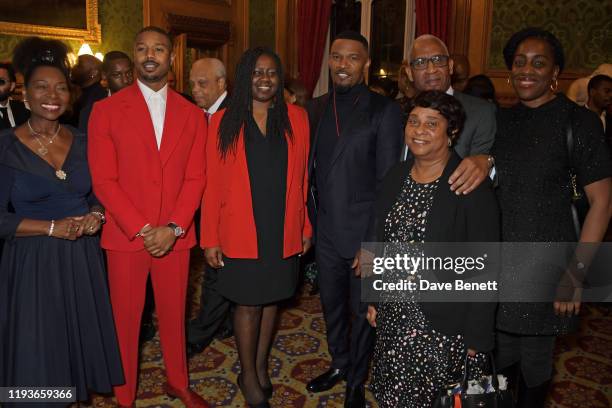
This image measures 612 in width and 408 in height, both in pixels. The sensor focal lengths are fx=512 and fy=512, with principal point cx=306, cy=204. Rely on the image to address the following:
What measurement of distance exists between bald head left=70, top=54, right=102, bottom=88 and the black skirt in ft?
7.03

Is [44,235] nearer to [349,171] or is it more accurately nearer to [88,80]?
[349,171]

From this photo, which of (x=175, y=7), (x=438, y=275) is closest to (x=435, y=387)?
(x=438, y=275)

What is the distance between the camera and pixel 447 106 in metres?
1.96

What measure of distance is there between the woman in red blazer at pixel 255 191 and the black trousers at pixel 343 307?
0.24 metres

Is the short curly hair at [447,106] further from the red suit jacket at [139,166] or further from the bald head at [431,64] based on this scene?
the red suit jacket at [139,166]

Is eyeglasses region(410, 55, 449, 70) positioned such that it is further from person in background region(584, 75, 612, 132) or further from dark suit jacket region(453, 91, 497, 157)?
person in background region(584, 75, 612, 132)

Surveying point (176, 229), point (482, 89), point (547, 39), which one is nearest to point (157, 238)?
point (176, 229)

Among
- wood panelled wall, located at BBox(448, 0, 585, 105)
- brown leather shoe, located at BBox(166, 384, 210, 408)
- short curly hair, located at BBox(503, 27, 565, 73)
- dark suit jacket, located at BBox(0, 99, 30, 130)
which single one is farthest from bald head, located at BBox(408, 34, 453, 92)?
wood panelled wall, located at BBox(448, 0, 585, 105)

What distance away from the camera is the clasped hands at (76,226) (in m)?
2.18

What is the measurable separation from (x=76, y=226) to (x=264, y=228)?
0.82 m

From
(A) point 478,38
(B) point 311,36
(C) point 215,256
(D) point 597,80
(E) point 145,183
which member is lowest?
(C) point 215,256

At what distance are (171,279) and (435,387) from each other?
4.35 feet

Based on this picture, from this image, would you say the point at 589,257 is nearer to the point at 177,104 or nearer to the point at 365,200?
the point at 365,200

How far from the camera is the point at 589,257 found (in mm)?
2113
